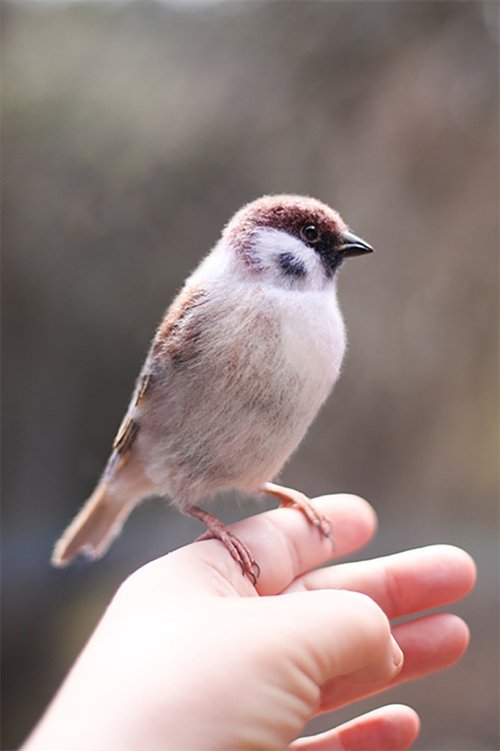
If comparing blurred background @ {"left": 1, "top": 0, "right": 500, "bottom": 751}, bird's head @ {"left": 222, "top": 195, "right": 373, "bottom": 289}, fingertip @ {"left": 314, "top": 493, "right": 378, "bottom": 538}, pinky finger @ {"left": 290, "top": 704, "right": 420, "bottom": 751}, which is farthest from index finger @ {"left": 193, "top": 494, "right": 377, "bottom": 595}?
bird's head @ {"left": 222, "top": 195, "right": 373, "bottom": 289}

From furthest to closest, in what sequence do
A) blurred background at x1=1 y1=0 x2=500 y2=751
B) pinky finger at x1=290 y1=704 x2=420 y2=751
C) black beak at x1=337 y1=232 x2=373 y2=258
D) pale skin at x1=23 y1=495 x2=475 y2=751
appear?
blurred background at x1=1 y1=0 x2=500 y2=751
pinky finger at x1=290 y1=704 x2=420 y2=751
black beak at x1=337 y1=232 x2=373 y2=258
pale skin at x1=23 y1=495 x2=475 y2=751

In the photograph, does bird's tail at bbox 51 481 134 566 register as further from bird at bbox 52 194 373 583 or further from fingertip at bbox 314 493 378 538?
fingertip at bbox 314 493 378 538

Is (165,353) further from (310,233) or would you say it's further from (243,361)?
(310,233)

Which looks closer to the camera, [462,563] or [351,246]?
[351,246]

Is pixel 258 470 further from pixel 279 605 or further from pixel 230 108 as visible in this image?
pixel 230 108

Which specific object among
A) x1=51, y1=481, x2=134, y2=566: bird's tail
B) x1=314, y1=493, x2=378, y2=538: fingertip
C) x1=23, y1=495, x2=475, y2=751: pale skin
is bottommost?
x1=51, y1=481, x2=134, y2=566: bird's tail

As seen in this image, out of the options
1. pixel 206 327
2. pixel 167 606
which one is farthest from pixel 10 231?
pixel 167 606

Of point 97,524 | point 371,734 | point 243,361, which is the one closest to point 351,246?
point 243,361
